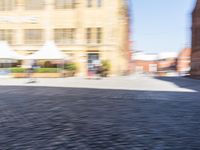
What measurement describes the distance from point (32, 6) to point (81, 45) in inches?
314

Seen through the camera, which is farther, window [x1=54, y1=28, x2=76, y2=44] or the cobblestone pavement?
window [x1=54, y1=28, x2=76, y2=44]

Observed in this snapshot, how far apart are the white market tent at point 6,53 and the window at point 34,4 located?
5.50 meters

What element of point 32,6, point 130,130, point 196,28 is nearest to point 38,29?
point 32,6

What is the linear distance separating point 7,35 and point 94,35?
1066 centimetres

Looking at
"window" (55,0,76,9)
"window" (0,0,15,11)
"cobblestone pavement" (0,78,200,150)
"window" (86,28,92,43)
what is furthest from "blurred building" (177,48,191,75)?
"cobblestone pavement" (0,78,200,150)

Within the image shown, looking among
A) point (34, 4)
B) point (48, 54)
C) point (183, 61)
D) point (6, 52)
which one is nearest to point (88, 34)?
point (48, 54)

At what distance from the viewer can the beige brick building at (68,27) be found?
122ft

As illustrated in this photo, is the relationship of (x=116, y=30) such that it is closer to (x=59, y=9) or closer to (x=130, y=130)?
(x=59, y=9)

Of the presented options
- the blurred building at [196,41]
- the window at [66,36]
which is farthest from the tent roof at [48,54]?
the blurred building at [196,41]

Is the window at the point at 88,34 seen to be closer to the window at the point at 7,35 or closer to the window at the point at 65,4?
the window at the point at 65,4

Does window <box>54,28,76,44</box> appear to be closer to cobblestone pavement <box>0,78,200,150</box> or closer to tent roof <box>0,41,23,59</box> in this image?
tent roof <box>0,41,23,59</box>

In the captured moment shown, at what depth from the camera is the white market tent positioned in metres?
33.5

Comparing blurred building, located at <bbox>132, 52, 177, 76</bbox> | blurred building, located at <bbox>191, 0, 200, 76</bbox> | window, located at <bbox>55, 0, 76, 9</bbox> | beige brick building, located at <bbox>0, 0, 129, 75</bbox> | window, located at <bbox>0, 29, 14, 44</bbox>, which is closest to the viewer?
blurred building, located at <bbox>191, 0, 200, 76</bbox>

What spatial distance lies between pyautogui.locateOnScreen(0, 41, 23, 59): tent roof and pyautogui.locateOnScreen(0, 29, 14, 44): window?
1858 millimetres
